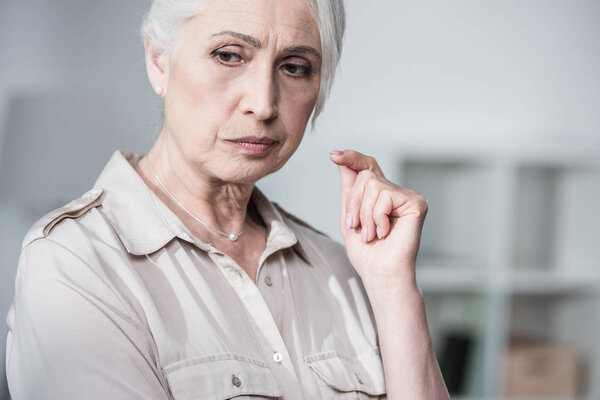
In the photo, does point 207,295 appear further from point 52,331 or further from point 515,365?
point 515,365

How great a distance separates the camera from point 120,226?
100cm

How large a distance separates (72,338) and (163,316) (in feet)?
0.48

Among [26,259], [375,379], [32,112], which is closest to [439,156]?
[32,112]

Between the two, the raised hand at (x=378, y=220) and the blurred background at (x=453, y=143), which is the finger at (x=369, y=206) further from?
the blurred background at (x=453, y=143)

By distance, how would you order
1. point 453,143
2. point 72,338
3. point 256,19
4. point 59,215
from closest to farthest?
point 72,338 < point 59,215 < point 256,19 < point 453,143

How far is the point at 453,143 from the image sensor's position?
284 cm

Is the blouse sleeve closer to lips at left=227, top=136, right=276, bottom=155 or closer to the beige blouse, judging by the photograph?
the beige blouse

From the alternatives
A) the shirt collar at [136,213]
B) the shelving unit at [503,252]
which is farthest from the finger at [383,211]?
the shelving unit at [503,252]

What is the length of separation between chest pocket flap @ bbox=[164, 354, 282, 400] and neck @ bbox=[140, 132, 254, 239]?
0.26m

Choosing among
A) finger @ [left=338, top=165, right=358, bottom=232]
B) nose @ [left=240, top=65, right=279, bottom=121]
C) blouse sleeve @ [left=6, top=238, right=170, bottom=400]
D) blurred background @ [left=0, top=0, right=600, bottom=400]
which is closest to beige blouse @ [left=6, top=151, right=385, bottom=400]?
blouse sleeve @ [left=6, top=238, right=170, bottom=400]

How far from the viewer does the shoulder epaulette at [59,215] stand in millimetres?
904

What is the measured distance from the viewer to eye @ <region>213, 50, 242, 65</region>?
1.06 m

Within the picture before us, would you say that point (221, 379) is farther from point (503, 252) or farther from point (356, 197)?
point (503, 252)

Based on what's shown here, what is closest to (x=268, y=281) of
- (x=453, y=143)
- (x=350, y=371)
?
(x=350, y=371)
